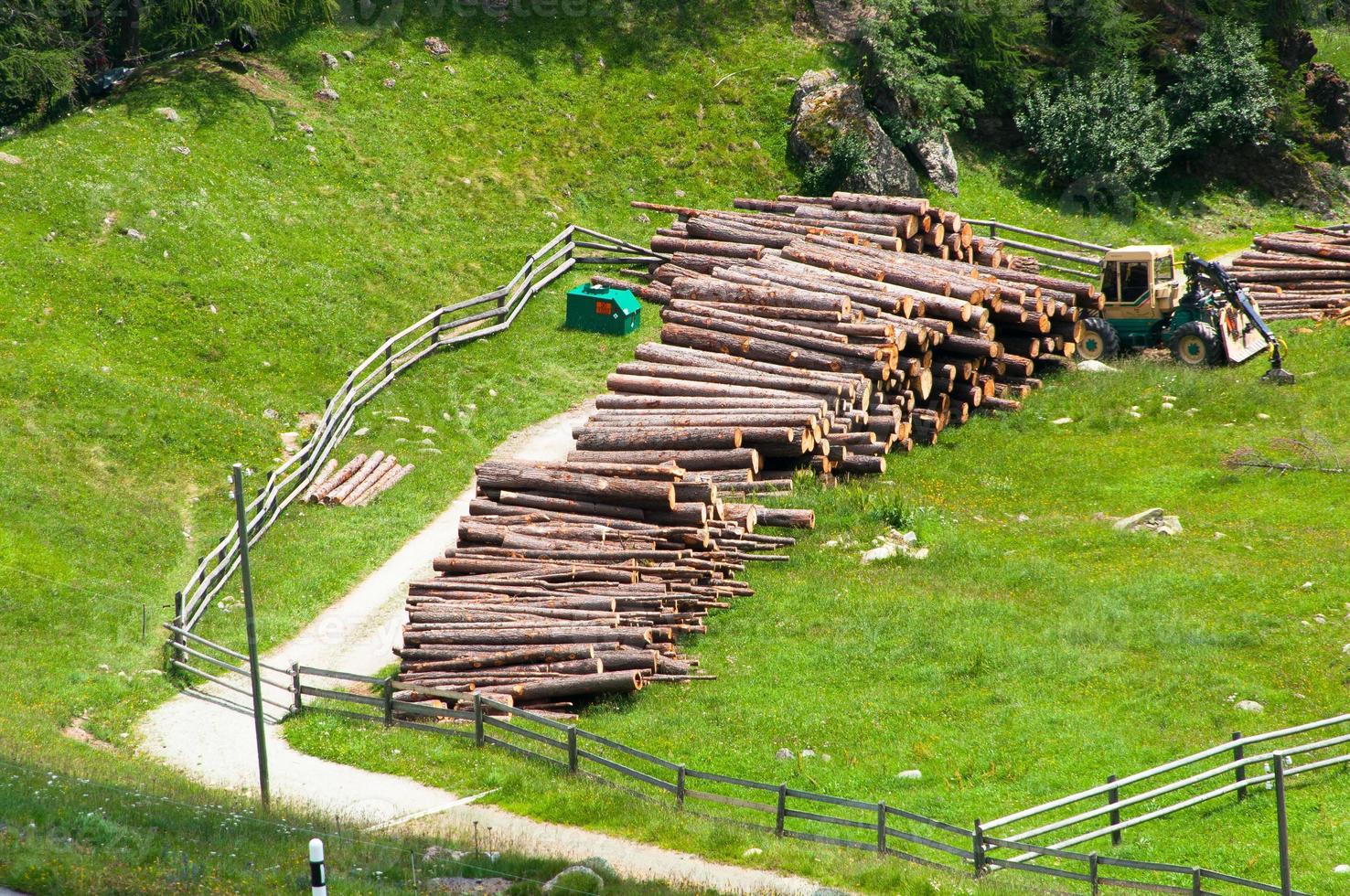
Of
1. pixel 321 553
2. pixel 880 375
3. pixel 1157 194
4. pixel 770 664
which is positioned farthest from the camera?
pixel 1157 194

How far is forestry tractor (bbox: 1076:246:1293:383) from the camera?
111 feet

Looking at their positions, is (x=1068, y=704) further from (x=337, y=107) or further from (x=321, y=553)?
(x=337, y=107)

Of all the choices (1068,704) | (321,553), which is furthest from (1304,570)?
(321,553)

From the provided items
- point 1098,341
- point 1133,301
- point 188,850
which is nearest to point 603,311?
point 1098,341

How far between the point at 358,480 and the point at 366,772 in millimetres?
10666

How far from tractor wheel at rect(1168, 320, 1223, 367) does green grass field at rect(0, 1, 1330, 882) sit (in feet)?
17.1

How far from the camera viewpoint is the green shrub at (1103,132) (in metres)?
46.7

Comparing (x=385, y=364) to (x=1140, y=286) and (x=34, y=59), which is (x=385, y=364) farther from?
(x=1140, y=286)

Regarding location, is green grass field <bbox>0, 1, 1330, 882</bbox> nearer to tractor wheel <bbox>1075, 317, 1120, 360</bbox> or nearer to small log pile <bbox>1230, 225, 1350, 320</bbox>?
tractor wheel <bbox>1075, 317, 1120, 360</bbox>

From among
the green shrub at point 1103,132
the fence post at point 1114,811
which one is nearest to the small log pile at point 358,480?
the fence post at point 1114,811

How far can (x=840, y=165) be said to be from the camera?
44.2 metres

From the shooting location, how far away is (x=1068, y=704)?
20.9 metres

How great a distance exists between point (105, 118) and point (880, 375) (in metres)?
22.7

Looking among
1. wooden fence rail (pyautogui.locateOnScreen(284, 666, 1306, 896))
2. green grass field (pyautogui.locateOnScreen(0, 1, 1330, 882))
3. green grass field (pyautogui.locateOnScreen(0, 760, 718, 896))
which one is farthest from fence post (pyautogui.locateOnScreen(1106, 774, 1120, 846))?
green grass field (pyautogui.locateOnScreen(0, 760, 718, 896))
